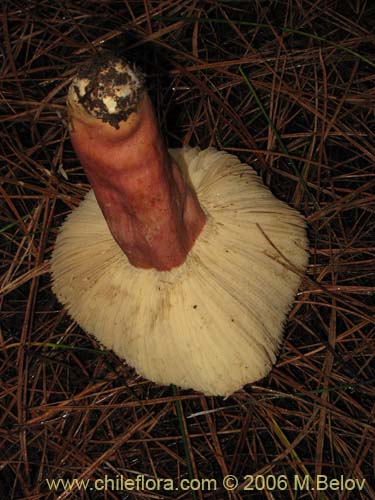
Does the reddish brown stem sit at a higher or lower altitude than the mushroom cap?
higher

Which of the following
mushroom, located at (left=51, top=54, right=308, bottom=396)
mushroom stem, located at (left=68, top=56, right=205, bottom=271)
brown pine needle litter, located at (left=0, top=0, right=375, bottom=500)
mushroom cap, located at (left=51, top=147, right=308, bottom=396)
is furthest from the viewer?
brown pine needle litter, located at (left=0, top=0, right=375, bottom=500)

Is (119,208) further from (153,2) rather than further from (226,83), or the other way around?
(153,2)

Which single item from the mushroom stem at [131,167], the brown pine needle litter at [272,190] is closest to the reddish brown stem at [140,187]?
the mushroom stem at [131,167]

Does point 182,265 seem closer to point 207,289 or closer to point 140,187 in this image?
point 207,289

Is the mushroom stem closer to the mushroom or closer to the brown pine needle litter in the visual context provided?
the mushroom

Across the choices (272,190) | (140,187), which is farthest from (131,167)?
(272,190)

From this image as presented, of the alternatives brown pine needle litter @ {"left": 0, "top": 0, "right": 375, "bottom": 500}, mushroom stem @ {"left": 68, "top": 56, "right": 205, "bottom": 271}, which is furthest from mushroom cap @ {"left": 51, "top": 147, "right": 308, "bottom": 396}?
brown pine needle litter @ {"left": 0, "top": 0, "right": 375, "bottom": 500}

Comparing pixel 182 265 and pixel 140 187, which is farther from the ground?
pixel 140 187
